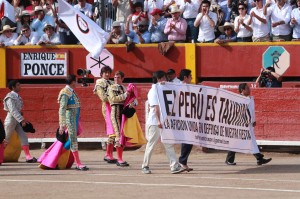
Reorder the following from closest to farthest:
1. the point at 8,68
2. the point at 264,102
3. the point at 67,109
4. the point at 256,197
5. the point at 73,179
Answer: the point at 256,197
the point at 73,179
the point at 67,109
the point at 264,102
the point at 8,68

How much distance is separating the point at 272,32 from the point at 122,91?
4.48 metres

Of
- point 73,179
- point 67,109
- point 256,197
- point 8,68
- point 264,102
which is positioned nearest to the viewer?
point 256,197

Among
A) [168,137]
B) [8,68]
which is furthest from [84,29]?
[168,137]

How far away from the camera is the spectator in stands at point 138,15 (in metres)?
20.1

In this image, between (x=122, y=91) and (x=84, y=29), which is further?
(x=84, y=29)

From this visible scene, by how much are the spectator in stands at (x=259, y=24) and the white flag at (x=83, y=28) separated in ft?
9.02

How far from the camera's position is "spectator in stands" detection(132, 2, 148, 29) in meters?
20.1

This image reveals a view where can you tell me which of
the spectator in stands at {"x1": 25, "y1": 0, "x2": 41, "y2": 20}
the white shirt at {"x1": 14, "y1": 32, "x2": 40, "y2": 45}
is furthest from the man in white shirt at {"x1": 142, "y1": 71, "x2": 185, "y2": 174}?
the spectator in stands at {"x1": 25, "y1": 0, "x2": 41, "y2": 20}

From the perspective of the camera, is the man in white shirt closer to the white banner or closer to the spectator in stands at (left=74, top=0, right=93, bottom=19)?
the white banner

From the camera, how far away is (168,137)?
47.3ft

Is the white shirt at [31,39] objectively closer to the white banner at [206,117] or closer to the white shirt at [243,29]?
the white shirt at [243,29]

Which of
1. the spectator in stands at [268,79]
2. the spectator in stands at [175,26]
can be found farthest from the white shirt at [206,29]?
the spectator in stands at [268,79]

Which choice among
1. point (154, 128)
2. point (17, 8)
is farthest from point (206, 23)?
point (154, 128)

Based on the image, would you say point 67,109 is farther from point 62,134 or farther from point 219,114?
point 219,114
